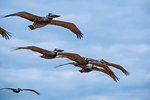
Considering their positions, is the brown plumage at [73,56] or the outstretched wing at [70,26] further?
the outstretched wing at [70,26]

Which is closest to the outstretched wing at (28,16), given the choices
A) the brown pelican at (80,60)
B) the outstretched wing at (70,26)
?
the outstretched wing at (70,26)

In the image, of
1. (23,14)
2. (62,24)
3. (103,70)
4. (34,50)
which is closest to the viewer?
(23,14)

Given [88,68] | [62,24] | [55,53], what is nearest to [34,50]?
[55,53]

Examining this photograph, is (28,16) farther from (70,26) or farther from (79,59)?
(79,59)

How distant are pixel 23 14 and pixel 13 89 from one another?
9813mm

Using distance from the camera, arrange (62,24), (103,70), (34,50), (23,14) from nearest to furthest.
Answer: (23,14) → (34,50) → (62,24) → (103,70)

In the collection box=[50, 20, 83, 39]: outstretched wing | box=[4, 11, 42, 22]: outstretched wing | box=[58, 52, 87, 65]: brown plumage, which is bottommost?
box=[58, 52, 87, 65]: brown plumage

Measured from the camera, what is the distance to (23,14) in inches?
1007

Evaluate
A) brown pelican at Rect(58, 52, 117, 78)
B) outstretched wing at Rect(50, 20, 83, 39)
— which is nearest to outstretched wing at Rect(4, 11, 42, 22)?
outstretched wing at Rect(50, 20, 83, 39)

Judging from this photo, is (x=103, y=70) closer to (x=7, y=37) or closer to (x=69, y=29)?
(x=69, y=29)

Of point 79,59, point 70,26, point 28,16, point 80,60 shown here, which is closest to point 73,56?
point 79,59

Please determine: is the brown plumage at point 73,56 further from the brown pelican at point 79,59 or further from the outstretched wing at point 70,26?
the outstretched wing at point 70,26

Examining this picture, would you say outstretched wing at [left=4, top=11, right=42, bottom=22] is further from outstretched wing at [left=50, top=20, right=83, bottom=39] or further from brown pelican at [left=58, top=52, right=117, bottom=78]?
brown pelican at [left=58, top=52, right=117, bottom=78]

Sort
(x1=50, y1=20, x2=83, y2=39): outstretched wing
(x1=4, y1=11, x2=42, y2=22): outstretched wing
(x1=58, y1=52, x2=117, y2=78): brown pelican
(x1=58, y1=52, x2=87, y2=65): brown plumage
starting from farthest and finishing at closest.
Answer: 1. (x1=50, y1=20, x2=83, y2=39): outstretched wing
2. (x1=58, y1=52, x2=117, y2=78): brown pelican
3. (x1=58, y1=52, x2=87, y2=65): brown plumage
4. (x1=4, y1=11, x2=42, y2=22): outstretched wing
